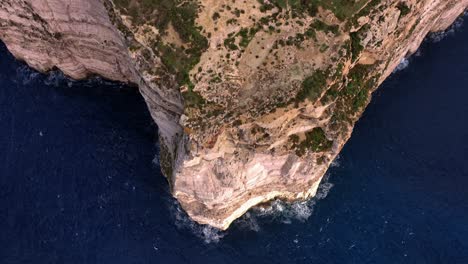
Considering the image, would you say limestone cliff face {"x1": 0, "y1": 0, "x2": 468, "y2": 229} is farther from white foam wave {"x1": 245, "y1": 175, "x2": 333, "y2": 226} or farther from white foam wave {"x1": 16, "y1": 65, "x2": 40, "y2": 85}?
white foam wave {"x1": 16, "y1": 65, "x2": 40, "y2": 85}

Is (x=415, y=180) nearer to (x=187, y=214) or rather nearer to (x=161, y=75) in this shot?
(x=187, y=214)

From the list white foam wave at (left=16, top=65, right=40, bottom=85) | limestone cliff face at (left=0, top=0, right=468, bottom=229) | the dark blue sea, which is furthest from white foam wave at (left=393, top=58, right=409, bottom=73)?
white foam wave at (left=16, top=65, right=40, bottom=85)

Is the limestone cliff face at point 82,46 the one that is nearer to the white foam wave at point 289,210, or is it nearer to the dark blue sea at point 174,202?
the dark blue sea at point 174,202

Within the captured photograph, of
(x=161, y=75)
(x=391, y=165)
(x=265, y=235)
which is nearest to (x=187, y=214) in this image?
(x=265, y=235)

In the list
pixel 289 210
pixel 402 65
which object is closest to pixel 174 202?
pixel 289 210

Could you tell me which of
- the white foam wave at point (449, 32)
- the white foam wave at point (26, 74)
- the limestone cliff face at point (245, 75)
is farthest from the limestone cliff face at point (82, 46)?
the white foam wave at point (449, 32)

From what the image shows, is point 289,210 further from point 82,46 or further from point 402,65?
point 82,46
